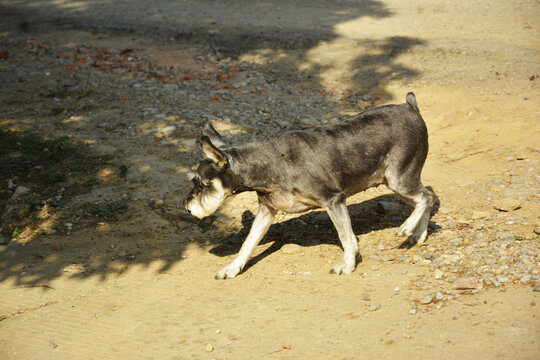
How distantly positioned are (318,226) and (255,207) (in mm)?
1168

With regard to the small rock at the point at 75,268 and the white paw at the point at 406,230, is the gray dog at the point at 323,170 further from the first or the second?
the small rock at the point at 75,268

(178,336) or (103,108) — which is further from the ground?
(103,108)

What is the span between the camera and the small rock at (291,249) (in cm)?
743

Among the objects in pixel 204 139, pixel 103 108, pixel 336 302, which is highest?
pixel 204 139

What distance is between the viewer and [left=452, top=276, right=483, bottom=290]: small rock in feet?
19.6

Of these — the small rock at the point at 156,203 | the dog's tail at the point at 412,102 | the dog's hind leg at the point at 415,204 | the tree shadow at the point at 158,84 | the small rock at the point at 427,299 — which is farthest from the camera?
the small rock at the point at 156,203

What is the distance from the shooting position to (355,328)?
5.56 metres

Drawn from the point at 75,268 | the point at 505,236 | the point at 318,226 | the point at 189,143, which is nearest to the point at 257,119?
the point at 189,143

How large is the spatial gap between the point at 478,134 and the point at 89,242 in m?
7.69

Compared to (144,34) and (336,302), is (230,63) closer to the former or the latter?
(144,34)

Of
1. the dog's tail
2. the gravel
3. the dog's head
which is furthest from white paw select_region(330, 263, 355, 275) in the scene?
the dog's tail

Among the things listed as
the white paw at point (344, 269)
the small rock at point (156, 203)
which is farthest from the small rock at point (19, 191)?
the white paw at point (344, 269)

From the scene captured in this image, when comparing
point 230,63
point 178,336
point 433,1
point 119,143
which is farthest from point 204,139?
point 433,1

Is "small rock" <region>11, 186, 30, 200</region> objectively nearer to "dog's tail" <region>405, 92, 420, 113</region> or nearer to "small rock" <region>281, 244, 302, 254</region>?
"small rock" <region>281, 244, 302, 254</region>
